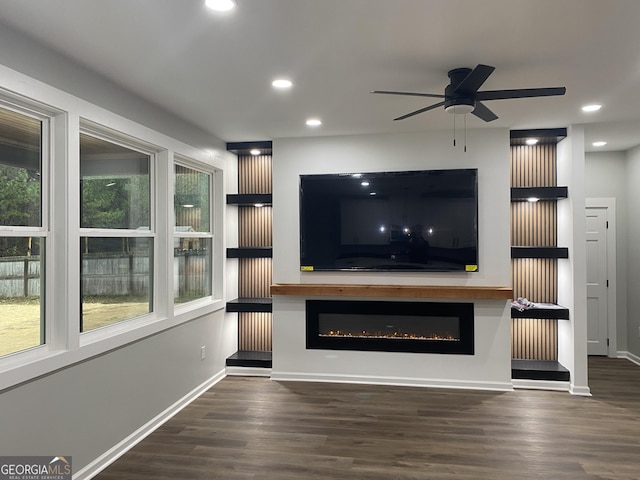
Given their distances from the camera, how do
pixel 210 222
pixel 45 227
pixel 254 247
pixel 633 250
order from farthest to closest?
pixel 633 250, pixel 254 247, pixel 210 222, pixel 45 227

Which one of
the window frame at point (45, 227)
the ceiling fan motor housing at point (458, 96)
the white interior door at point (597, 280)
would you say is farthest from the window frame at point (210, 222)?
the white interior door at point (597, 280)

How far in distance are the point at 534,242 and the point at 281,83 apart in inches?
130

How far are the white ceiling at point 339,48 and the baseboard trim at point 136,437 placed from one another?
2.54 metres

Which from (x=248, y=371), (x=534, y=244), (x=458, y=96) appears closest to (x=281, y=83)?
(x=458, y=96)

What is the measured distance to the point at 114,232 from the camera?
324 cm

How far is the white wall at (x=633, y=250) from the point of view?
17.2ft

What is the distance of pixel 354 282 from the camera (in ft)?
15.3

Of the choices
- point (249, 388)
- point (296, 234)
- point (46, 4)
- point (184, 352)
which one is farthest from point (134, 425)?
point (46, 4)

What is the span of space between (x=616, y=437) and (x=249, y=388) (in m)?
3.17

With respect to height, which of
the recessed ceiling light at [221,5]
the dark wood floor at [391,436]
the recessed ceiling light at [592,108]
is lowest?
the dark wood floor at [391,436]

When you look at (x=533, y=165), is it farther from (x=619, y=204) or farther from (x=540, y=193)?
(x=619, y=204)

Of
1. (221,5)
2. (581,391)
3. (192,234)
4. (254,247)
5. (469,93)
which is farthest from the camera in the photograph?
(254,247)

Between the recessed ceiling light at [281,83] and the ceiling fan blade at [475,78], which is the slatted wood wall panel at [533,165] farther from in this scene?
the recessed ceiling light at [281,83]

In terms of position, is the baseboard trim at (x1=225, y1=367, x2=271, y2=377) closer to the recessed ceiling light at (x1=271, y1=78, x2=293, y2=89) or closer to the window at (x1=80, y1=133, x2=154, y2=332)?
the window at (x1=80, y1=133, x2=154, y2=332)
